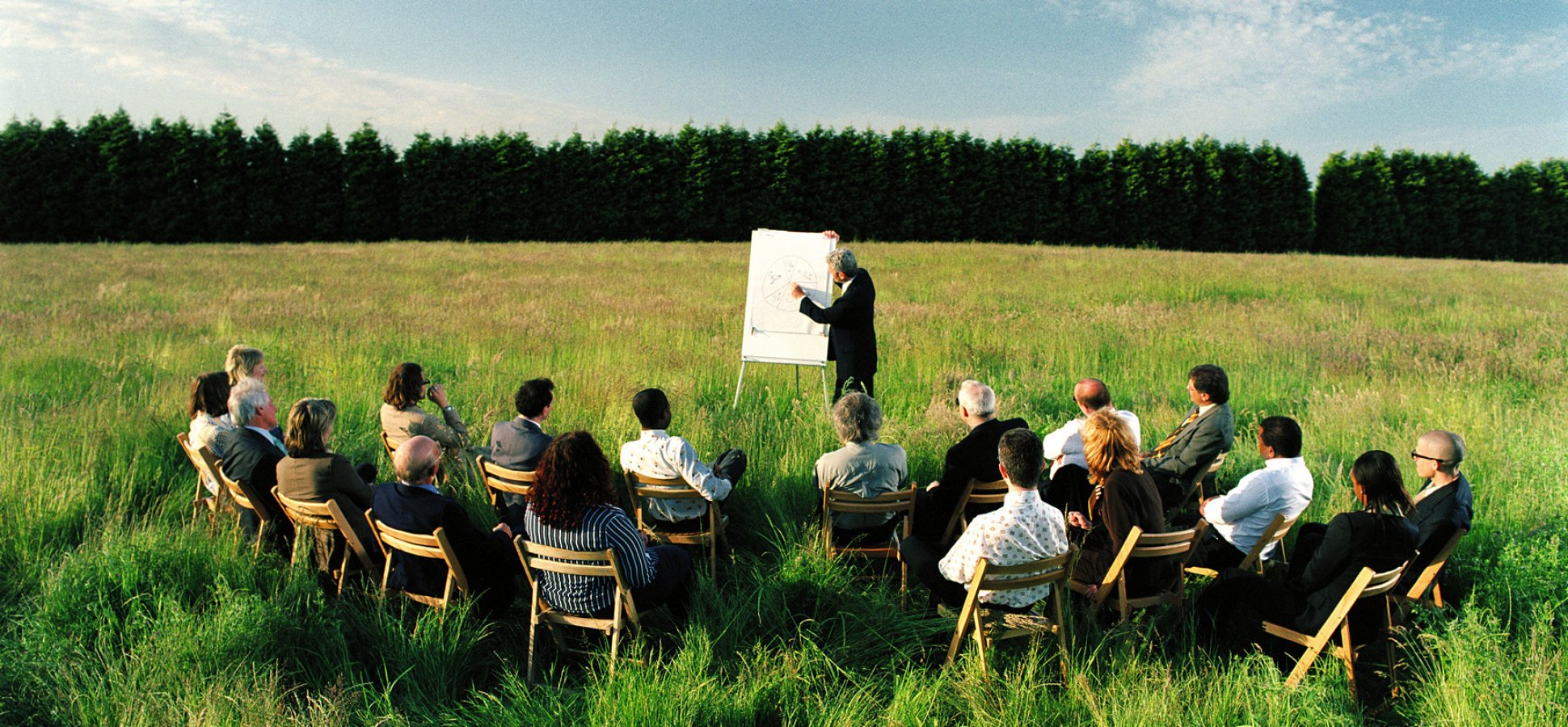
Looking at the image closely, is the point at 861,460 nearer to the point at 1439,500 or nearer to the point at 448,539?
the point at 448,539

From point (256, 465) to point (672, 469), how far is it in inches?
103

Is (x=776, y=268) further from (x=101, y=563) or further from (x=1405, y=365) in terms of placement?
(x=1405, y=365)

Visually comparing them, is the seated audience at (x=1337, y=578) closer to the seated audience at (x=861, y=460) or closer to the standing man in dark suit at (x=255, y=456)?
the seated audience at (x=861, y=460)

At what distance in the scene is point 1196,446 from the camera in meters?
6.02

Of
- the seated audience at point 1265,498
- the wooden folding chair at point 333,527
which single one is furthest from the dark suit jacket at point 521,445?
the seated audience at point 1265,498

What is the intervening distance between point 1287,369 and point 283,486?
11.1 m

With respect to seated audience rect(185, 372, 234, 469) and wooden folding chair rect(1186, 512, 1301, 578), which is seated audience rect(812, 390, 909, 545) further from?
seated audience rect(185, 372, 234, 469)

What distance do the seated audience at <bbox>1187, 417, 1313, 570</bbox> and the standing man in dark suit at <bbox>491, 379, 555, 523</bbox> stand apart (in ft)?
13.9

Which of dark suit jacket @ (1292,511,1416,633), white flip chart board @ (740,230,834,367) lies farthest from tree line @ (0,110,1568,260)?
dark suit jacket @ (1292,511,1416,633)

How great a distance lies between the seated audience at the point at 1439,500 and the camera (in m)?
4.57

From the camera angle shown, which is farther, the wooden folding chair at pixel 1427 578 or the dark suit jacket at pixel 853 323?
the dark suit jacket at pixel 853 323

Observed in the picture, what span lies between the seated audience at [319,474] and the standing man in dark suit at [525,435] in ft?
3.12

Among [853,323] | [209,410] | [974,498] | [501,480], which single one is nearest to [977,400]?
[974,498]

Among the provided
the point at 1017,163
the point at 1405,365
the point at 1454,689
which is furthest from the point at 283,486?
the point at 1017,163
